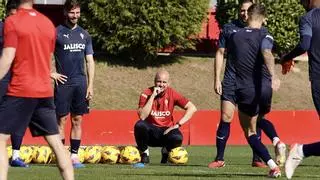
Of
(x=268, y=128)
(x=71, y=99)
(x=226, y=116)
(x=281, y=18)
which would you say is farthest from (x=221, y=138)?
(x=281, y=18)

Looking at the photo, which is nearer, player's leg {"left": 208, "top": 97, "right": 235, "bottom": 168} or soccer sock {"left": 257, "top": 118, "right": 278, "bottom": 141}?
player's leg {"left": 208, "top": 97, "right": 235, "bottom": 168}

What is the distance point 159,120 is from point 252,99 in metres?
2.74

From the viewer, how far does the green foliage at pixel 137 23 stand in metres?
34.0

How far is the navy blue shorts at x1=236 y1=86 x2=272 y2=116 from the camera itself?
12508mm

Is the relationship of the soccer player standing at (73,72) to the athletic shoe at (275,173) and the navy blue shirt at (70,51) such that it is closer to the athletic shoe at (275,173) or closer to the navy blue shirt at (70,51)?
the navy blue shirt at (70,51)

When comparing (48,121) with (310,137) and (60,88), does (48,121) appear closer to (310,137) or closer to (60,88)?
(60,88)

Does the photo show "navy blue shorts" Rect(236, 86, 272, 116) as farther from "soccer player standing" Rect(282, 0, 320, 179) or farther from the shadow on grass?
the shadow on grass

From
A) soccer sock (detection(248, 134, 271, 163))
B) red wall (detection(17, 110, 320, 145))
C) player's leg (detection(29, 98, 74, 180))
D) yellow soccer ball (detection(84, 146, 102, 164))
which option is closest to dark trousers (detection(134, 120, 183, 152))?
yellow soccer ball (detection(84, 146, 102, 164))

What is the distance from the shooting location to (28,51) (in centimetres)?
914

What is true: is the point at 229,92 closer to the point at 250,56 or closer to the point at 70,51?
the point at 250,56

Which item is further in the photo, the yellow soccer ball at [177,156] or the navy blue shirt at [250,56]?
the yellow soccer ball at [177,156]

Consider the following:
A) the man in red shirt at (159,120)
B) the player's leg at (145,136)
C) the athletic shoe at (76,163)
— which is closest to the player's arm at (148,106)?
the man in red shirt at (159,120)

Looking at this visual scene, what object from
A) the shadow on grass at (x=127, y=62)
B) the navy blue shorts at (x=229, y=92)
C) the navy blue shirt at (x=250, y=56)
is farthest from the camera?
the shadow on grass at (x=127, y=62)

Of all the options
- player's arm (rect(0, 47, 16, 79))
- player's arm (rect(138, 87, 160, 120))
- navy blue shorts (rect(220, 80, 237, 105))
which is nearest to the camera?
player's arm (rect(0, 47, 16, 79))
